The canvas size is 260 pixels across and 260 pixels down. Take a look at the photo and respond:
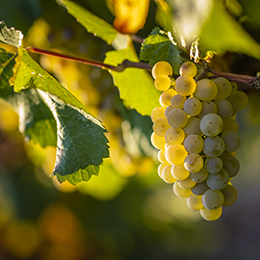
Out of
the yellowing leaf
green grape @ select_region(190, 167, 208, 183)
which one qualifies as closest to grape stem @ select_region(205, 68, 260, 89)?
green grape @ select_region(190, 167, 208, 183)

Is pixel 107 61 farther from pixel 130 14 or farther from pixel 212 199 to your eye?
pixel 212 199

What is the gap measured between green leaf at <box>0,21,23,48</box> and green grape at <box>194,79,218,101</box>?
0.79 ft

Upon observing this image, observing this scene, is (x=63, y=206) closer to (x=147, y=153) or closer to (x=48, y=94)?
(x=147, y=153)

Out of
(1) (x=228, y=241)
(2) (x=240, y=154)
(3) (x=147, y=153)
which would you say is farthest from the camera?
(1) (x=228, y=241)

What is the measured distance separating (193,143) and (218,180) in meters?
0.05

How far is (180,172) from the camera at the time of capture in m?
0.31

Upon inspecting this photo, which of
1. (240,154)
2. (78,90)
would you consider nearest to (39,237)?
(78,90)

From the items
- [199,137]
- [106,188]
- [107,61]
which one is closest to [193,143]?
[199,137]

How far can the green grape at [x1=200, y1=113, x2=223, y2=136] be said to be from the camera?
0.95 feet

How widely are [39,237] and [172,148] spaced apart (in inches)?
53.6

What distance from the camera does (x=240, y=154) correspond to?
1595 millimetres

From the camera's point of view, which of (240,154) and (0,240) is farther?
(240,154)

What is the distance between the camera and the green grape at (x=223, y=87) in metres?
0.32

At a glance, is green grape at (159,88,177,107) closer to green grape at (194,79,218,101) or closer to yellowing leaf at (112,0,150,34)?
green grape at (194,79,218,101)
